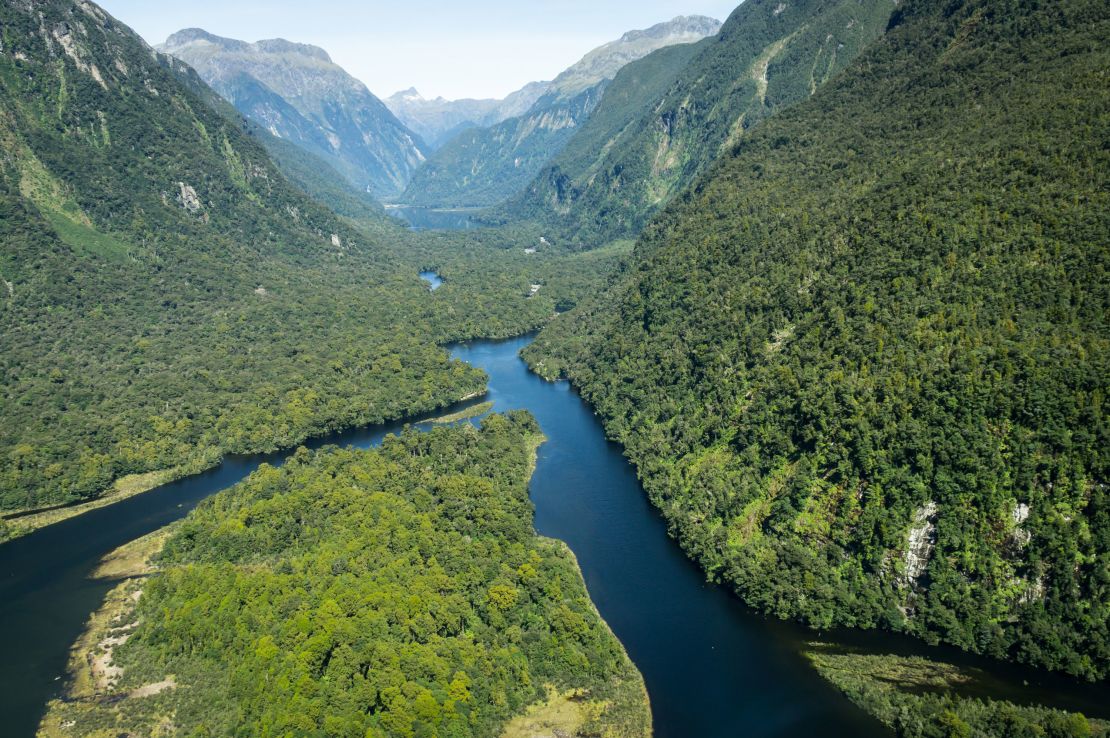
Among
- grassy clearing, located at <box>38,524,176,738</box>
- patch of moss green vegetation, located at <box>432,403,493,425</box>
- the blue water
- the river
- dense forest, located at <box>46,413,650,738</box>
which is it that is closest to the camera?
dense forest, located at <box>46,413,650,738</box>

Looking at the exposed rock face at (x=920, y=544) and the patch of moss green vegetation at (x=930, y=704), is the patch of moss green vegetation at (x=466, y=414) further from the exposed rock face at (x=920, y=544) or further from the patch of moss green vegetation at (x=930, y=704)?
the exposed rock face at (x=920, y=544)

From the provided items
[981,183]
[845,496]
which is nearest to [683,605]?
[845,496]

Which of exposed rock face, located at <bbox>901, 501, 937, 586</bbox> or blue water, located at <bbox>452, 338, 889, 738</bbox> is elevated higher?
exposed rock face, located at <bbox>901, 501, 937, 586</bbox>

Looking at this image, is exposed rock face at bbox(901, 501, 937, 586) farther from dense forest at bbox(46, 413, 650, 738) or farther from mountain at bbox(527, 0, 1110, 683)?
dense forest at bbox(46, 413, 650, 738)

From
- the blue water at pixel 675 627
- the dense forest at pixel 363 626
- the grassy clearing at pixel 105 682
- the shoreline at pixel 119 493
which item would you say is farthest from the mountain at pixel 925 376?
the grassy clearing at pixel 105 682

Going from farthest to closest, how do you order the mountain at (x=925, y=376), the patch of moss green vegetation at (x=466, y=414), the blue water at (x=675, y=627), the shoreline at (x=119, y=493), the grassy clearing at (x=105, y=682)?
1. the patch of moss green vegetation at (x=466, y=414)
2. the shoreline at (x=119, y=493)
3. the mountain at (x=925, y=376)
4. the blue water at (x=675, y=627)
5. the grassy clearing at (x=105, y=682)

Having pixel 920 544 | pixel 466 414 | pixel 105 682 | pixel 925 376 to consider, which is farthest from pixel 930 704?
pixel 466 414

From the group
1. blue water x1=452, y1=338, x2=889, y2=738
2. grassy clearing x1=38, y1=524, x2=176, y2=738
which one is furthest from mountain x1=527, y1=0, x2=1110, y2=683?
grassy clearing x1=38, y1=524, x2=176, y2=738
